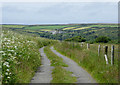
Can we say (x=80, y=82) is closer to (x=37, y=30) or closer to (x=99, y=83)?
(x=99, y=83)

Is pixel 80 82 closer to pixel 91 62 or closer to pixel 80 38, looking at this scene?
pixel 91 62

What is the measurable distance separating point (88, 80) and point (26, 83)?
3.00 m

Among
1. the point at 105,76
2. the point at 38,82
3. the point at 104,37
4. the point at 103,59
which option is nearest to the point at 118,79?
the point at 105,76

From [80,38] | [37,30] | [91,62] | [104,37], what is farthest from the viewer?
[37,30]

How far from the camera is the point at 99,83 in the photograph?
905 centimetres

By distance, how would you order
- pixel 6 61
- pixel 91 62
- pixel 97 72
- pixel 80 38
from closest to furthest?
pixel 6 61
pixel 97 72
pixel 91 62
pixel 80 38

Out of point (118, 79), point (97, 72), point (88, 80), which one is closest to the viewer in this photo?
point (118, 79)

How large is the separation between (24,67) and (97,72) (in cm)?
380

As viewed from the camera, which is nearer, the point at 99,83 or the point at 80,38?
the point at 99,83

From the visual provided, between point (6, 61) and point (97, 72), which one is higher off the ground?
point (6, 61)

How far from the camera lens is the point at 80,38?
4553 cm

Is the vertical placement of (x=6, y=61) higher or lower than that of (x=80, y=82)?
higher

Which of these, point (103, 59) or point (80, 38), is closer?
point (103, 59)

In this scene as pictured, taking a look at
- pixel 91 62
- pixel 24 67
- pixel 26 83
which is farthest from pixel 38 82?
pixel 91 62
